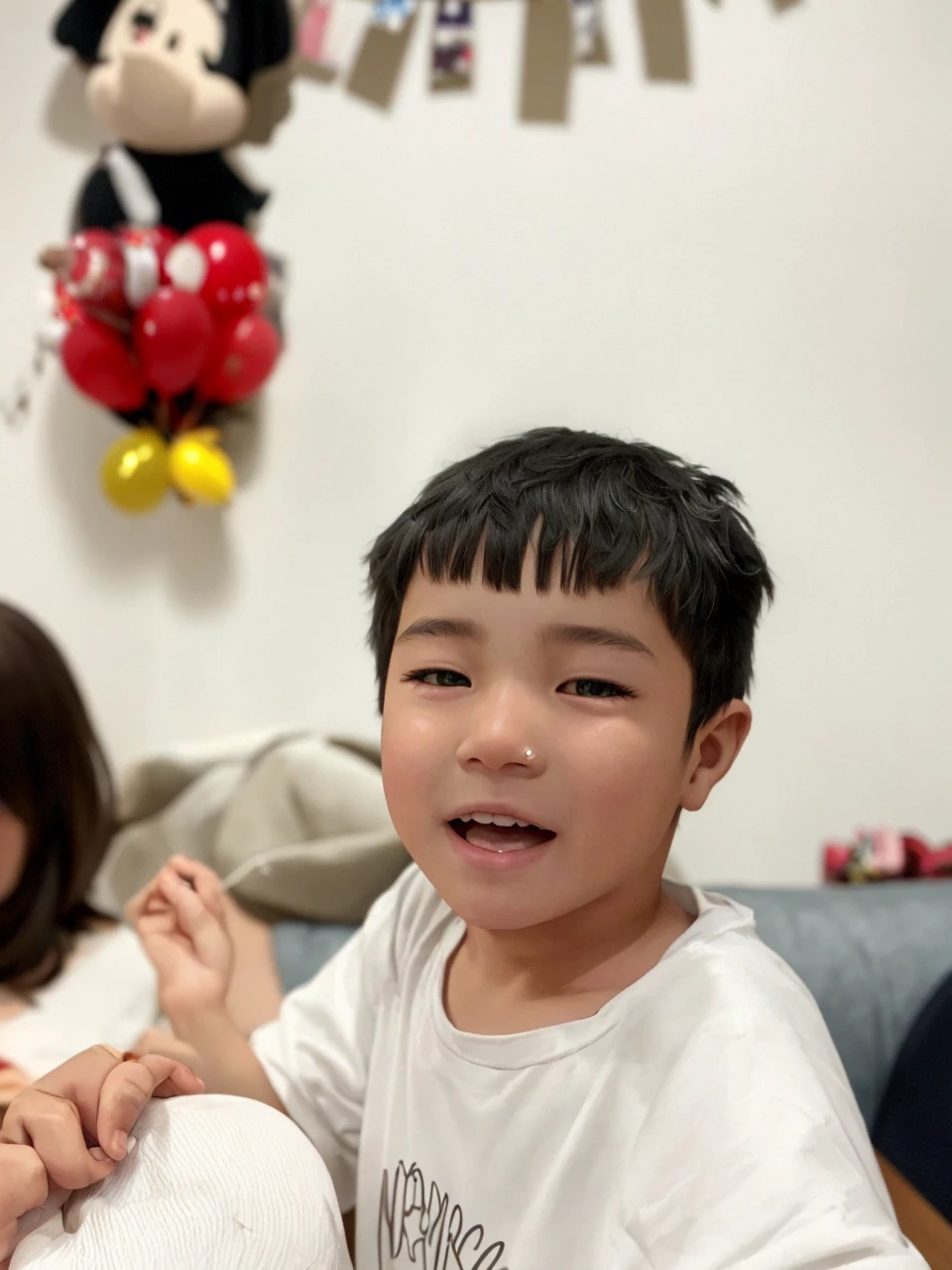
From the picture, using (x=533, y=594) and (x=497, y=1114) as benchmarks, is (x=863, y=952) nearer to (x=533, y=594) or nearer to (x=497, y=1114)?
(x=497, y=1114)

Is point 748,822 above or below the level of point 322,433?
below

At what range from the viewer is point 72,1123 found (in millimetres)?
401

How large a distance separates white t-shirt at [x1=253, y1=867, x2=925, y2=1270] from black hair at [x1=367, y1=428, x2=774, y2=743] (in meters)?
0.13

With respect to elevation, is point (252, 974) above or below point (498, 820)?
below

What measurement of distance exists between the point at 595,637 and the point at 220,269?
1.02 metres

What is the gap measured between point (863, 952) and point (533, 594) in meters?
0.69

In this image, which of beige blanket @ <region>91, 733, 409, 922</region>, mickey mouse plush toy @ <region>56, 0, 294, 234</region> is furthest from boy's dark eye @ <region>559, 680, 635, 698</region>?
mickey mouse plush toy @ <region>56, 0, 294, 234</region>

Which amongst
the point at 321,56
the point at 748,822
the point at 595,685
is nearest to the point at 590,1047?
the point at 595,685

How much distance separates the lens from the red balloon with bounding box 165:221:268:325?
1.30 m

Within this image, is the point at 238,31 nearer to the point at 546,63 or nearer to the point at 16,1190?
the point at 546,63

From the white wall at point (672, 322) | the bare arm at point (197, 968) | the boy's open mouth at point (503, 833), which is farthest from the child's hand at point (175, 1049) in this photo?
the white wall at point (672, 322)

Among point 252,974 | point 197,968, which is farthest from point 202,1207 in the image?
point 252,974

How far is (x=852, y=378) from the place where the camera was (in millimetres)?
1299

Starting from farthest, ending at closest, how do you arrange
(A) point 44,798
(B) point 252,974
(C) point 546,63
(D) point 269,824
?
(C) point 546,63, (D) point 269,824, (A) point 44,798, (B) point 252,974
